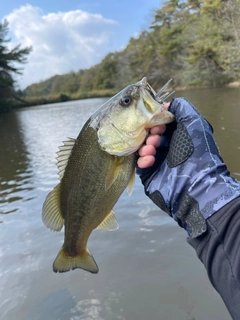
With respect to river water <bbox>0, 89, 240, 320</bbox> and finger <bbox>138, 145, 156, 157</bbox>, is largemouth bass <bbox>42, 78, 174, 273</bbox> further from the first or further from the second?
river water <bbox>0, 89, 240, 320</bbox>

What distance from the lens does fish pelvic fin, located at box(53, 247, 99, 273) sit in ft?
8.21

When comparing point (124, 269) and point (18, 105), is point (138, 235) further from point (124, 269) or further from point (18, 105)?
point (18, 105)

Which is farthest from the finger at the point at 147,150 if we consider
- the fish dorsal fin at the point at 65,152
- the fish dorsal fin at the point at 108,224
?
the fish dorsal fin at the point at 108,224

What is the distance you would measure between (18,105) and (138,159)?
51953 mm

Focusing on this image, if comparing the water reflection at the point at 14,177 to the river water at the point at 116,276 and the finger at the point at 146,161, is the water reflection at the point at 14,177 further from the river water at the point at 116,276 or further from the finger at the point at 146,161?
the finger at the point at 146,161

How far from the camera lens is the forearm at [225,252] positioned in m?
1.47

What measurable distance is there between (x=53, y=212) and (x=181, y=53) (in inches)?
1848

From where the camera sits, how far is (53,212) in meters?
2.40

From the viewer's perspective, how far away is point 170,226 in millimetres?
4469

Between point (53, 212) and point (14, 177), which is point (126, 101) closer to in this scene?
point (53, 212)

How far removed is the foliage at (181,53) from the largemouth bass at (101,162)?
24854 mm

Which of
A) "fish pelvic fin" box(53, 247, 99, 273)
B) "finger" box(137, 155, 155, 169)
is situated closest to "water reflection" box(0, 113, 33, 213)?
"fish pelvic fin" box(53, 247, 99, 273)

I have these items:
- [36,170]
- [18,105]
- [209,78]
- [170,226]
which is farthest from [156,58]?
[170,226]

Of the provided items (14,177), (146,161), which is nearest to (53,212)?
(146,161)
